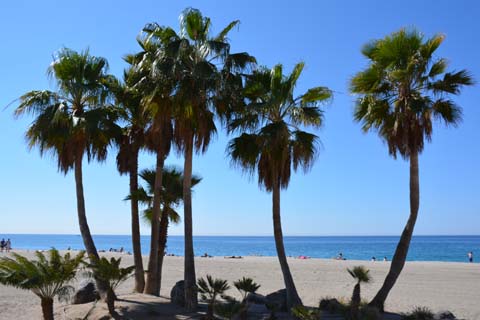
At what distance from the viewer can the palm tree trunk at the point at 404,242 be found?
15.2 m

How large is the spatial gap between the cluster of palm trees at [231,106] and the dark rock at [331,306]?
1.13m

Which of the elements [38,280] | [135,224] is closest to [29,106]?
[135,224]

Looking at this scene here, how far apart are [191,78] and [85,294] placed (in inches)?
302

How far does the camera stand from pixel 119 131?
1722cm

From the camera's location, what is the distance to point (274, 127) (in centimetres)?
1503

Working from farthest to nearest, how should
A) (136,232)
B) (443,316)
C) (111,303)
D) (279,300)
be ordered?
(136,232)
(279,300)
(443,316)
(111,303)

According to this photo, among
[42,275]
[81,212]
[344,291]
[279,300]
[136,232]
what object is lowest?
[344,291]

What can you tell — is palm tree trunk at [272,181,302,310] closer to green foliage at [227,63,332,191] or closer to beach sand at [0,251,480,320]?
green foliage at [227,63,332,191]

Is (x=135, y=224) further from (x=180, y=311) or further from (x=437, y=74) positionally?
(x=437, y=74)

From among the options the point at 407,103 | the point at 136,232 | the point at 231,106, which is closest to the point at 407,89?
the point at 407,103

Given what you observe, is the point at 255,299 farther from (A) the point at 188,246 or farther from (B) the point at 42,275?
(B) the point at 42,275

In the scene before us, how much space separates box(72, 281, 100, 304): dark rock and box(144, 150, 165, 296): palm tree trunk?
1.79m

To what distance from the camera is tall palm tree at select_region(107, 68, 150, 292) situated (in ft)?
56.3

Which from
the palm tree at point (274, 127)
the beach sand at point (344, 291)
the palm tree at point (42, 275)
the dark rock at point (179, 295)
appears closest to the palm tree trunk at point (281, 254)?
the palm tree at point (274, 127)
